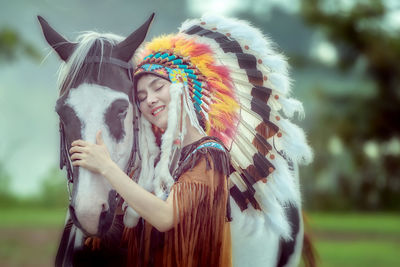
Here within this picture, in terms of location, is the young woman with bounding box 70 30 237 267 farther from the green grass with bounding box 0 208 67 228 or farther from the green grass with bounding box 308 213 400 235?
the green grass with bounding box 308 213 400 235

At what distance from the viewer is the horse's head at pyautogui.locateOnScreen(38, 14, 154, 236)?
6.00ft

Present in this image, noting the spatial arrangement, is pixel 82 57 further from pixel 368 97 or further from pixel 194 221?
pixel 368 97

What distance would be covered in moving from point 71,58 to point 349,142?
1594cm

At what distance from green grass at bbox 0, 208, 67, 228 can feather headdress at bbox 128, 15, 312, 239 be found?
7.68 metres

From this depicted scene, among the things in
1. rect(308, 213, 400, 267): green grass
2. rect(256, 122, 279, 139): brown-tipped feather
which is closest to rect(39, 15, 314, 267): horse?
rect(256, 122, 279, 139): brown-tipped feather

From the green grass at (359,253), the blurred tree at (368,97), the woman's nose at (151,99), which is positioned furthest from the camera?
the blurred tree at (368,97)

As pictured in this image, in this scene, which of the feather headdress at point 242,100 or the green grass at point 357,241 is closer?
the feather headdress at point 242,100

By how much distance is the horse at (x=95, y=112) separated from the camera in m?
1.83

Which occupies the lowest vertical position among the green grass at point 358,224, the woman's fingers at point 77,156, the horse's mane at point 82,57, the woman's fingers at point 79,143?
the green grass at point 358,224

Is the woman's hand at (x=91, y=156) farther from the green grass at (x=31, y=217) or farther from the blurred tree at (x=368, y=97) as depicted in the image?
the blurred tree at (x=368, y=97)

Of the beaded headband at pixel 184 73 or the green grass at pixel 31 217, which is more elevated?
the beaded headband at pixel 184 73

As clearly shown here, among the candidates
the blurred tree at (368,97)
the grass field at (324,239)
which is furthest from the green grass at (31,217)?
the blurred tree at (368,97)

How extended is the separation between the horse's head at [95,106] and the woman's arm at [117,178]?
0.04 meters

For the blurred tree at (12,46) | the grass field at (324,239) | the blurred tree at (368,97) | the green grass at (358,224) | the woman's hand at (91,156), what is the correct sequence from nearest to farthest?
1. the woman's hand at (91,156)
2. the grass field at (324,239)
3. the blurred tree at (12,46)
4. the green grass at (358,224)
5. the blurred tree at (368,97)
